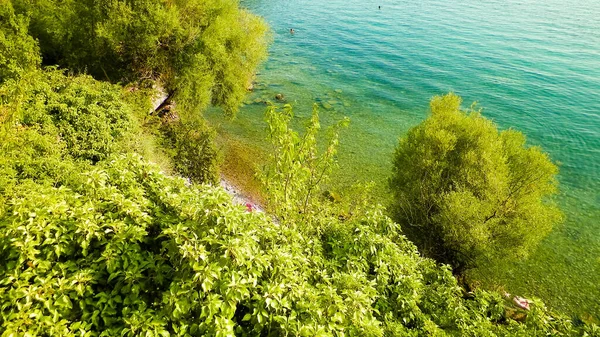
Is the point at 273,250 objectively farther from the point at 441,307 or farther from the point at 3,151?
the point at 3,151

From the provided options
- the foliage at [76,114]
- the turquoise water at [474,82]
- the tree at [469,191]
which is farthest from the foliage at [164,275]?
the turquoise water at [474,82]

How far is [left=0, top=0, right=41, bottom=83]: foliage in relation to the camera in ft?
62.2

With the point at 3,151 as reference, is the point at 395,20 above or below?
above

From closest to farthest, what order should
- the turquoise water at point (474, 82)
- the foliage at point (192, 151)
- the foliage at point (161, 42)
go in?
the foliage at point (192, 151) → the turquoise water at point (474, 82) → the foliage at point (161, 42)

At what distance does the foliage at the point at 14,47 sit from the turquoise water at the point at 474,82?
54.7ft

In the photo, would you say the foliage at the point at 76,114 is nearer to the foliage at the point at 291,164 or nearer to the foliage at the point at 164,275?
the foliage at the point at 164,275

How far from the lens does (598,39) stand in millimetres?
55969

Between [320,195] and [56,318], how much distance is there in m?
20.6

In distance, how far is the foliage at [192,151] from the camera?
22953mm

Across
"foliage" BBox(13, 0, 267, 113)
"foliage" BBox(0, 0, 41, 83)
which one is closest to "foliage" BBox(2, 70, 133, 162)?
"foliage" BBox(0, 0, 41, 83)

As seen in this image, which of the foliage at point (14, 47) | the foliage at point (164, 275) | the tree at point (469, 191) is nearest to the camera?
the foliage at point (164, 275)

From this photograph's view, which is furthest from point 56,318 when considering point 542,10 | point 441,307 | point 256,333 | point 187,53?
point 542,10

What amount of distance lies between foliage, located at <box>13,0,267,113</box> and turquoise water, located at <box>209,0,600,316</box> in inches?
266

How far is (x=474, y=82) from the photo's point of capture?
46000mm
